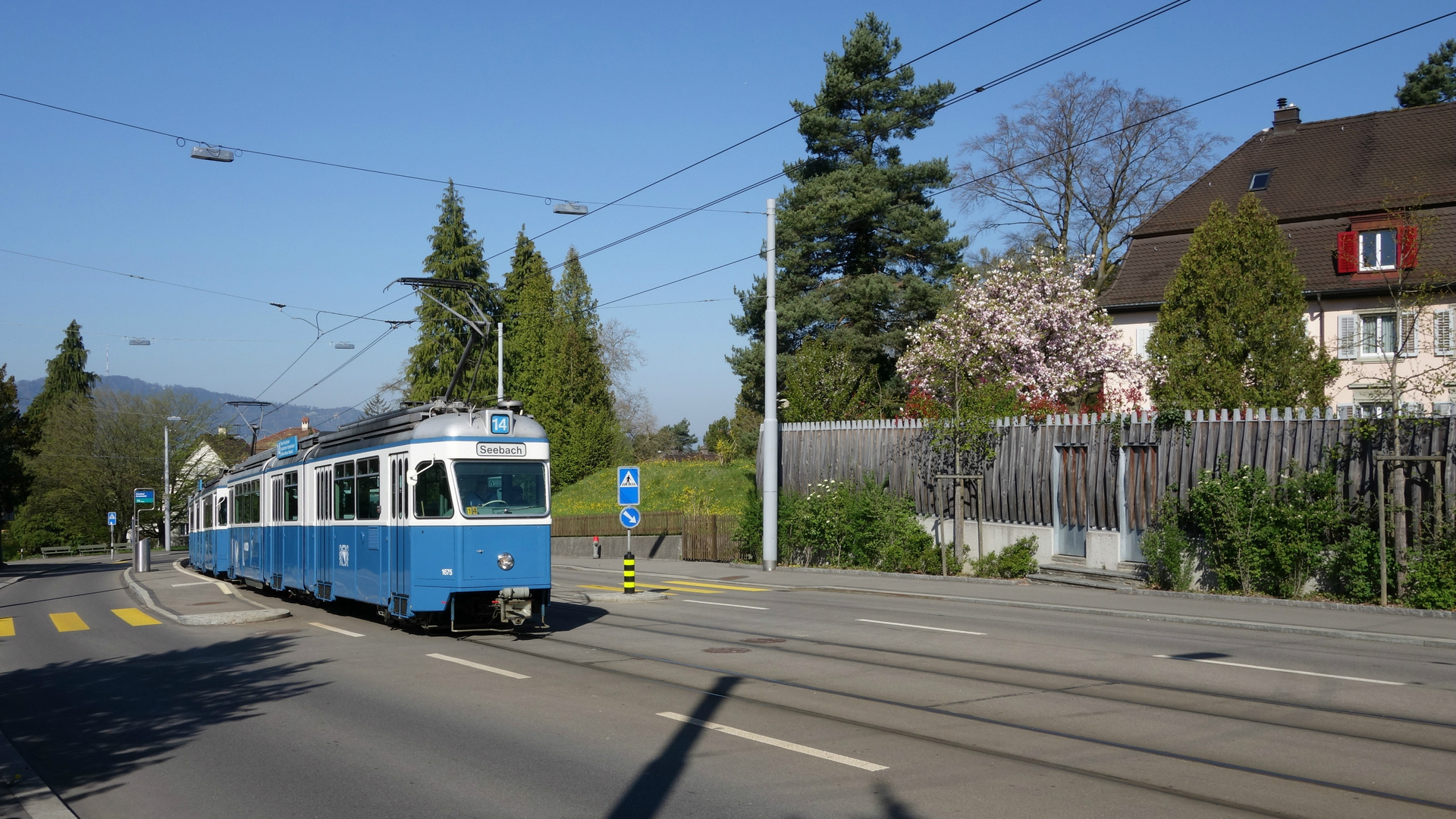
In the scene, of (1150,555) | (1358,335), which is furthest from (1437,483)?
(1358,335)

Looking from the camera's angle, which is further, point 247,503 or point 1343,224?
point 1343,224

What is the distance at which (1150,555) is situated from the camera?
66.5 feet

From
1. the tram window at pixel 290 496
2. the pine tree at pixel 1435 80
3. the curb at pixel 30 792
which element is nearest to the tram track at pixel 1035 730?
the curb at pixel 30 792

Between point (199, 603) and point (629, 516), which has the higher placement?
point (629, 516)

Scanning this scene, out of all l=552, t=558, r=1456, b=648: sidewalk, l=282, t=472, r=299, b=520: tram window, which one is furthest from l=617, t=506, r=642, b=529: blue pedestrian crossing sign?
l=282, t=472, r=299, b=520: tram window

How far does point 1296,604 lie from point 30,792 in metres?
16.9

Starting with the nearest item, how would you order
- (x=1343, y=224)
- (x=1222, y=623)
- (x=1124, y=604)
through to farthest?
(x=1222, y=623) → (x=1124, y=604) → (x=1343, y=224)

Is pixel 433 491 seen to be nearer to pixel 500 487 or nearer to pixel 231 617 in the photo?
pixel 500 487

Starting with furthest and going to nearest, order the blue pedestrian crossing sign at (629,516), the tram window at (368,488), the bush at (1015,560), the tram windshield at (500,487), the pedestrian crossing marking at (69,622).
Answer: the blue pedestrian crossing sign at (629,516) < the bush at (1015,560) < the pedestrian crossing marking at (69,622) < the tram window at (368,488) < the tram windshield at (500,487)

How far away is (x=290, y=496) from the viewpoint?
69.5 feet

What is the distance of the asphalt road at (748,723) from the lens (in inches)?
265

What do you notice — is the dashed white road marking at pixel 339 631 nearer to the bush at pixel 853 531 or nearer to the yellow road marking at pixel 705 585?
the yellow road marking at pixel 705 585

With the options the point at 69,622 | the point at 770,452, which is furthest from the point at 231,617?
the point at 770,452

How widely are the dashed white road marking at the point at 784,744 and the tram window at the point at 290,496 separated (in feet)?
44.4
